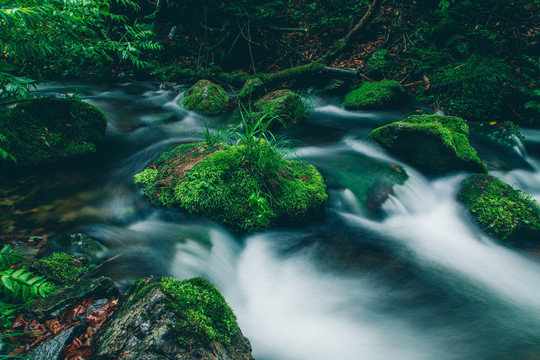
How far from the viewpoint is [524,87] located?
6031 millimetres

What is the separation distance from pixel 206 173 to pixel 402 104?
215 inches

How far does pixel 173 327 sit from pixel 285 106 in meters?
4.92

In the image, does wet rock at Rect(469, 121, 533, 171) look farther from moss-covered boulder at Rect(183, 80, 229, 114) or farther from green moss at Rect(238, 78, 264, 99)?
moss-covered boulder at Rect(183, 80, 229, 114)

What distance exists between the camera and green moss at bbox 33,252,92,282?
2.33 metres

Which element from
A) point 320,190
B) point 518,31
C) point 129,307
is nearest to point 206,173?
point 320,190

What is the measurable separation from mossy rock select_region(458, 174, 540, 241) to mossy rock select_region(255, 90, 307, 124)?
336 centimetres

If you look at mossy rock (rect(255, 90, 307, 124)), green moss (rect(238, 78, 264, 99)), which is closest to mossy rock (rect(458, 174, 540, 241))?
mossy rock (rect(255, 90, 307, 124))

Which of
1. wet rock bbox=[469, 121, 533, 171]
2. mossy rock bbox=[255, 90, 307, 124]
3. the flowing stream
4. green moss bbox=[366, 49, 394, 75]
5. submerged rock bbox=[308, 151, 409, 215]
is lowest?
the flowing stream

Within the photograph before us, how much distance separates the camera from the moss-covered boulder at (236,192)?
335 cm

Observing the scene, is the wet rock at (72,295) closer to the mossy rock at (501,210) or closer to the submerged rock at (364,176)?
the submerged rock at (364,176)

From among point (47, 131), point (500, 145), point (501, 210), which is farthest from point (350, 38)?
point (47, 131)

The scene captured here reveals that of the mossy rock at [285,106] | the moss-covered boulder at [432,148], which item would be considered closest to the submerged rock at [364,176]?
the moss-covered boulder at [432,148]

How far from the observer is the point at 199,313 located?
1.80m

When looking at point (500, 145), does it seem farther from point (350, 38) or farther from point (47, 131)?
point (47, 131)
